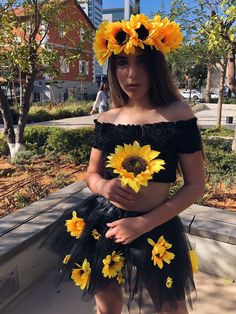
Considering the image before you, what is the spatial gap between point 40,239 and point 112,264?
1247 mm

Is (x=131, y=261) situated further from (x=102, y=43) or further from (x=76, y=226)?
(x=102, y=43)

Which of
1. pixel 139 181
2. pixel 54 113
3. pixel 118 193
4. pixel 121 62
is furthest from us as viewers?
pixel 54 113

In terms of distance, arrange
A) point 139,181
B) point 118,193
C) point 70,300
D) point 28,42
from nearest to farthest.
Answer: point 139,181, point 118,193, point 70,300, point 28,42

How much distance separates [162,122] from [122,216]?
0.51 m

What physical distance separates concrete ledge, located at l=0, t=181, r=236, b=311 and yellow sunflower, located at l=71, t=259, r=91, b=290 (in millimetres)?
844

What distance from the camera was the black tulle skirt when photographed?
1614 mm

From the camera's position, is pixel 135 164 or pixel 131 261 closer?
pixel 135 164

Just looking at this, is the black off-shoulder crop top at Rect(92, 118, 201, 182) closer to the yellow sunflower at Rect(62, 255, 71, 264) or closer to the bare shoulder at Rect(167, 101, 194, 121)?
the bare shoulder at Rect(167, 101, 194, 121)

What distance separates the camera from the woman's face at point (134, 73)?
1.54 m

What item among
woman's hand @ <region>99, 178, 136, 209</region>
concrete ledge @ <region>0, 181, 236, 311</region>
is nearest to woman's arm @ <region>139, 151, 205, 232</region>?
woman's hand @ <region>99, 178, 136, 209</region>

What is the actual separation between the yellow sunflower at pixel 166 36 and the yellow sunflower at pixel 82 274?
1.14 meters

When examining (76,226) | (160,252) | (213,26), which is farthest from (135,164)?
(213,26)

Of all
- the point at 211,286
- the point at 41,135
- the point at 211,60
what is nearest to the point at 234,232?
the point at 211,286

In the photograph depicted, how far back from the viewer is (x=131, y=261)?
1643 mm
